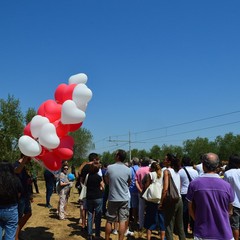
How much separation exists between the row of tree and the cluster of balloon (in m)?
3.35

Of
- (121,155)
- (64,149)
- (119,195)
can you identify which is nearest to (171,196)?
(119,195)

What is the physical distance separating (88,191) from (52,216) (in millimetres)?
3570

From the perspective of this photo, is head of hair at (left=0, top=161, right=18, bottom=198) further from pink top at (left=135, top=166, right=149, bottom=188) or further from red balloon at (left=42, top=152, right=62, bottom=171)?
pink top at (left=135, top=166, right=149, bottom=188)

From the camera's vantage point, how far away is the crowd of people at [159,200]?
3.68 meters

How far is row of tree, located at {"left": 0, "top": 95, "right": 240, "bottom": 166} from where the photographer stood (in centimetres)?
1576

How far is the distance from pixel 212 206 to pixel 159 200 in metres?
2.77

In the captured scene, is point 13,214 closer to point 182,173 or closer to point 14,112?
point 182,173

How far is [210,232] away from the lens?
3631 millimetres

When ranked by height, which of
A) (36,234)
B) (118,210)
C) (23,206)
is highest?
(23,206)

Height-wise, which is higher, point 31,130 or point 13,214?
point 31,130

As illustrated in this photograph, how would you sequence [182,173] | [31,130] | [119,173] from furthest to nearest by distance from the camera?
[182,173], [119,173], [31,130]

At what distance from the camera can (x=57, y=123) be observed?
17.8 feet

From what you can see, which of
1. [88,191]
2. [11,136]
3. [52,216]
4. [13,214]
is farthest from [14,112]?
[13,214]

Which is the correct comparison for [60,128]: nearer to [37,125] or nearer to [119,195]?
[37,125]
